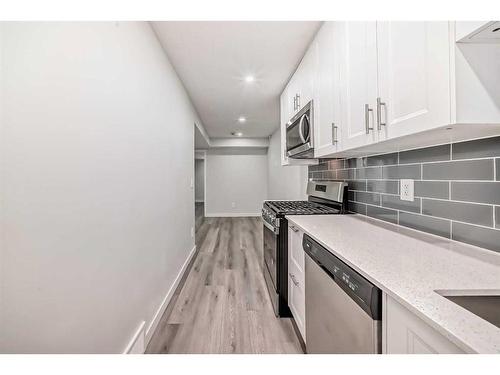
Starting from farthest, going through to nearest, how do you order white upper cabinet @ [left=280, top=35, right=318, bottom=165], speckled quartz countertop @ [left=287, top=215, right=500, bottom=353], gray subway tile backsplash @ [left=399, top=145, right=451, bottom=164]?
white upper cabinet @ [left=280, top=35, right=318, bottom=165] < gray subway tile backsplash @ [left=399, top=145, right=451, bottom=164] < speckled quartz countertop @ [left=287, top=215, right=500, bottom=353]

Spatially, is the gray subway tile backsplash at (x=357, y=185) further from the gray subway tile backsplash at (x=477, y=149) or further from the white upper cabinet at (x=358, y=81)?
the gray subway tile backsplash at (x=477, y=149)

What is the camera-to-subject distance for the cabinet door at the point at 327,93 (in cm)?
160

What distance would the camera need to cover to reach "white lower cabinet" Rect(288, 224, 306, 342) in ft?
5.35

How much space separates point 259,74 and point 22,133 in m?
2.32

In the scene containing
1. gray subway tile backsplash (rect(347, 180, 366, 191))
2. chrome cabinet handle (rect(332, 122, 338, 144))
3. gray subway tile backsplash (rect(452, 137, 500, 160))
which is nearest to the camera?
gray subway tile backsplash (rect(452, 137, 500, 160))

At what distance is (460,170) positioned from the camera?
111cm

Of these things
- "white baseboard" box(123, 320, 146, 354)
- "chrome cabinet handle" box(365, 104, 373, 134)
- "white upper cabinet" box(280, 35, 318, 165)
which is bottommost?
"white baseboard" box(123, 320, 146, 354)

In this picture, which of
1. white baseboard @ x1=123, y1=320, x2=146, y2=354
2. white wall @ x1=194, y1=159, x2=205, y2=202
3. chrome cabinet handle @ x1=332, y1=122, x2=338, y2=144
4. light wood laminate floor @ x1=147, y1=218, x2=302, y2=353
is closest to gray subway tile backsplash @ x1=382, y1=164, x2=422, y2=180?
chrome cabinet handle @ x1=332, y1=122, x2=338, y2=144

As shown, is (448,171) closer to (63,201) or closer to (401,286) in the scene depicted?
(401,286)

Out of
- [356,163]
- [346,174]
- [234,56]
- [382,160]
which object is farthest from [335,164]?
[234,56]

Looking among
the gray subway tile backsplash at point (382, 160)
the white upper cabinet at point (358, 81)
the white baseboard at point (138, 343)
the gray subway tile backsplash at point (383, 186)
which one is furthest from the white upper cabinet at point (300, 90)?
the white baseboard at point (138, 343)

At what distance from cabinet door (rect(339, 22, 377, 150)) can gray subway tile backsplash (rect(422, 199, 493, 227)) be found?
44cm

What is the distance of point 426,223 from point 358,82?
819 mm

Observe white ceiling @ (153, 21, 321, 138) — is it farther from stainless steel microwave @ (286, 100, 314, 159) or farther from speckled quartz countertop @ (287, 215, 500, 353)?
speckled quartz countertop @ (287, 215, 500, 353)
